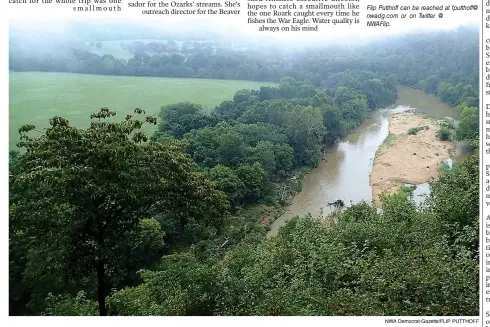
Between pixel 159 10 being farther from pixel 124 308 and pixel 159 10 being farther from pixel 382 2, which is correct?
pixel 124 308

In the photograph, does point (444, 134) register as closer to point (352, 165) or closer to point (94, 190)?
point (352, 165)

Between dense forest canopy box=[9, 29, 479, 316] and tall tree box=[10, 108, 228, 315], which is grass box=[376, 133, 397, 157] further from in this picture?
tall tree box=[10, 108, 228, 315]

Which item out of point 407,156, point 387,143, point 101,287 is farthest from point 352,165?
point 101,287

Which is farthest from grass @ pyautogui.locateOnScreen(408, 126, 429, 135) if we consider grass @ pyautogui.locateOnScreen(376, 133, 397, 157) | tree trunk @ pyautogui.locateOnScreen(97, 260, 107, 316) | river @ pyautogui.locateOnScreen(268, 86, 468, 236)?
tree trunk @ pyautogui.locateOnScreen(97, 260, 107, 316)

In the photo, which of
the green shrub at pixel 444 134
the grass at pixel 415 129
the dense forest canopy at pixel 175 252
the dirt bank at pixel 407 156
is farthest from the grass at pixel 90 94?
the green shrub at pixel 444 134
